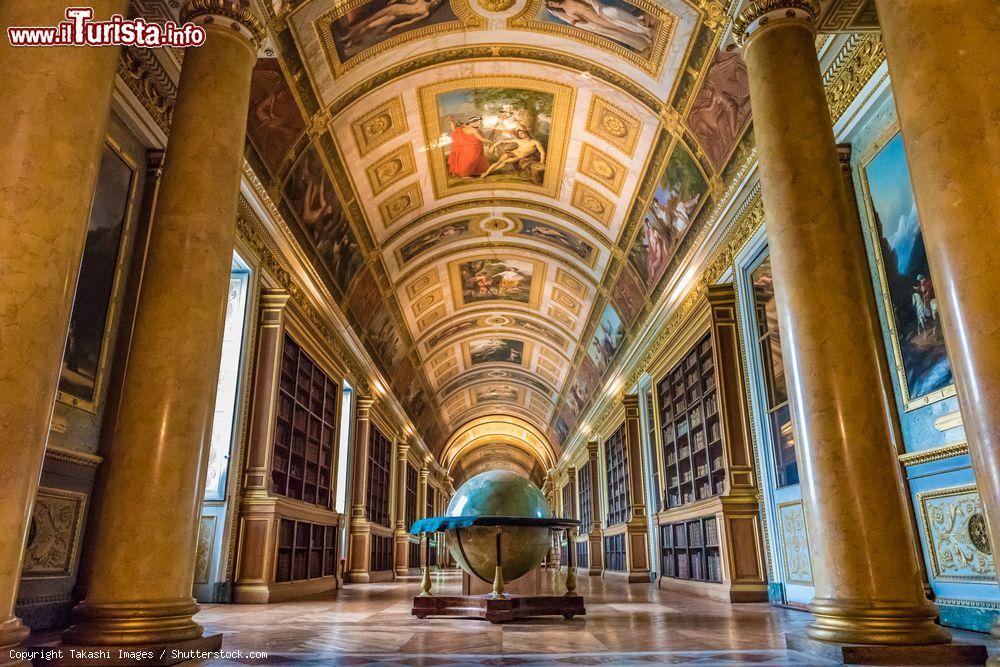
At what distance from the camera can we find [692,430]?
1309 cm

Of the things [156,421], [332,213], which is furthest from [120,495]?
[332,213]

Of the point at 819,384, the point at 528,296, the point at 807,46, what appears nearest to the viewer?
the point at 819,384

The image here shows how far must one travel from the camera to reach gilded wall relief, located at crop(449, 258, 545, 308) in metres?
20.0

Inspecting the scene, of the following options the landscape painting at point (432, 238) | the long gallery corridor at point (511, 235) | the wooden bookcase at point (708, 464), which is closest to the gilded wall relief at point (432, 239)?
the landscape painting at point (432, 238)

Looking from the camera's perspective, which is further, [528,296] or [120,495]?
[528,296]

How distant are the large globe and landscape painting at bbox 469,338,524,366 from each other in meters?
18.7

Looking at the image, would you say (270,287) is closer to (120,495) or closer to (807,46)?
(120,495)

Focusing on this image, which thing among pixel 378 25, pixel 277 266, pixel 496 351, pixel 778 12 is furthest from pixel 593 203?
pixel 496 351

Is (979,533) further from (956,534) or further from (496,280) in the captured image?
(496,280)

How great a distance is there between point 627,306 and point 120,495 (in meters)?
14.5

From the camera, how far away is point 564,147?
13.8 m

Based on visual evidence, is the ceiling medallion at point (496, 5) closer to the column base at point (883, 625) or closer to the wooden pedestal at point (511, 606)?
the wooden pedestal at point (511, 606)

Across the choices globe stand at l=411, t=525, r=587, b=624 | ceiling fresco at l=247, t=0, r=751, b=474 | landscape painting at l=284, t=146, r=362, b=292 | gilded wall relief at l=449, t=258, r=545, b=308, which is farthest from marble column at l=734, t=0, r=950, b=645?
gilded wall relief at l=449, t=258, r=545, b=308

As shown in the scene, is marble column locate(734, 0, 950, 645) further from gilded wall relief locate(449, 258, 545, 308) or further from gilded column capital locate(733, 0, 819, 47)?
gilded wall relief locate(449, 258, 545, 308)
